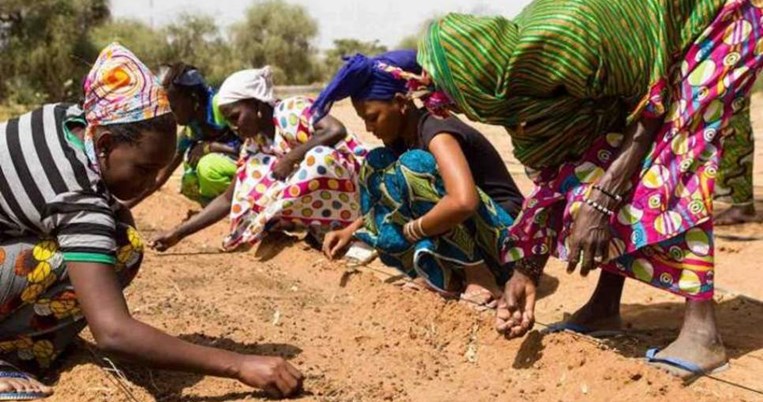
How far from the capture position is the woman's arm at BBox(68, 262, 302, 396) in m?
2.51

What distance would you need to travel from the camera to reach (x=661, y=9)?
2.88 metres

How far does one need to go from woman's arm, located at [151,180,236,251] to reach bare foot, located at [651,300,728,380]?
10.5 feet

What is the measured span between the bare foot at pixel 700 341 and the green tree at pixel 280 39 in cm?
3687

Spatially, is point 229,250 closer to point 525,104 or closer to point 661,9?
point 525,104

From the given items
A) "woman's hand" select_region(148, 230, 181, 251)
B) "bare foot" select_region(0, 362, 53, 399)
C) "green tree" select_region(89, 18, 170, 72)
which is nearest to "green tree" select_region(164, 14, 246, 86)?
"green tree" select_region(89, 18, 170, 72)

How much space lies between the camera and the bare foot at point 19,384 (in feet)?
9.01

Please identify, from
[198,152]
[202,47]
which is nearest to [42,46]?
[202,47]

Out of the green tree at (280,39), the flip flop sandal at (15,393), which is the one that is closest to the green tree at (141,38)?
the green tree at (280,39)

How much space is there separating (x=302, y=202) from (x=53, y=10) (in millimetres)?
22541

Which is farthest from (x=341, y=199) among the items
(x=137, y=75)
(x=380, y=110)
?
(x=137, y=75)

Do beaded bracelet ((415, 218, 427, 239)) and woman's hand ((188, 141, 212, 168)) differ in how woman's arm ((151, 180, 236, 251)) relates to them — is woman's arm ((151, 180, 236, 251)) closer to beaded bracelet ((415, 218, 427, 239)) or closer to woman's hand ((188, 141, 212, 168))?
woman's hand ((188, 141, 212, 168))

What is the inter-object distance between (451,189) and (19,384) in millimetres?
1804

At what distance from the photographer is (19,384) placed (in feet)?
9.12

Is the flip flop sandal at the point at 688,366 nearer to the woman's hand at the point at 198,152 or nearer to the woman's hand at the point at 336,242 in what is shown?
the woman's hand at the point at 336,242
